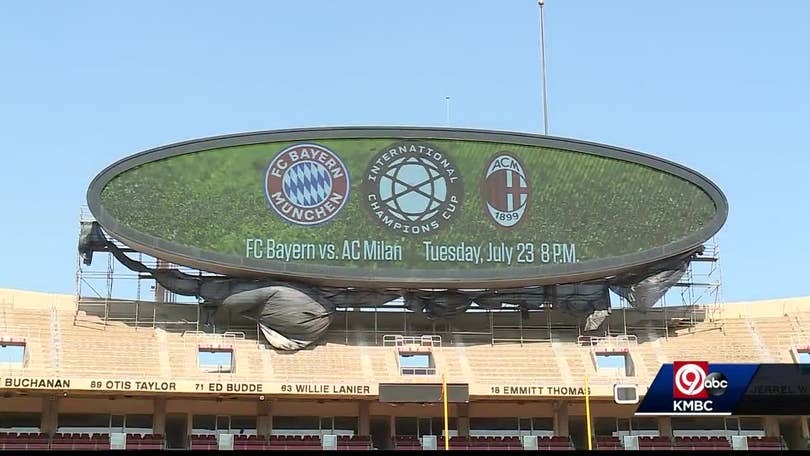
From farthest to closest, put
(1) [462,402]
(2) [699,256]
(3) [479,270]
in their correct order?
(2) [699,256] < (3) [479,270] < (1) [462,402]

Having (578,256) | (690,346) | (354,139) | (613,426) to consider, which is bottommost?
(613,426)

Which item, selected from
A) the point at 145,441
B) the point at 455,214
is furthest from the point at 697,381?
the point at 145,441

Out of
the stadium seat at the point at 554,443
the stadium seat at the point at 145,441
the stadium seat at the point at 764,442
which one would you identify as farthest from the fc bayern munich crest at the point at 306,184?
the stadium seat at the point at 764,442

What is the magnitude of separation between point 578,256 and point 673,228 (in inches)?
156

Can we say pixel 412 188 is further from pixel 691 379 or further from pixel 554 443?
pixel 691 379

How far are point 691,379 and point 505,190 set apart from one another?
21.2m

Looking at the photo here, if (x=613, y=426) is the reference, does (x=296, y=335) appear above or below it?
above

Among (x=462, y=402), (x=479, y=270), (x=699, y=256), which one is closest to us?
(x=462, y=402)

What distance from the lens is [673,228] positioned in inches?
A: 1841

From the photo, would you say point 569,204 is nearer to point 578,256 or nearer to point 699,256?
point 578,256

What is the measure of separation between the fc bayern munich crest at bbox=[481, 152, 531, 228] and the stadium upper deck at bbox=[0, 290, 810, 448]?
4.99m

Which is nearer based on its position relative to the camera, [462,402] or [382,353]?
[462,402]

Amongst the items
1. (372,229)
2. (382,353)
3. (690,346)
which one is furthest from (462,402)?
(690,346)

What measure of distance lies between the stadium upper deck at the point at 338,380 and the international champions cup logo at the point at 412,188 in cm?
465
